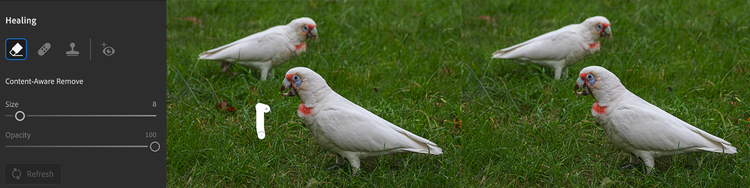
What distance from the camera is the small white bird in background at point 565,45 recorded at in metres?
4.54

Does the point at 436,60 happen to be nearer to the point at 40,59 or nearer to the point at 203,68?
the point at 203,68

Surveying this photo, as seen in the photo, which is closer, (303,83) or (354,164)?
(303,83)

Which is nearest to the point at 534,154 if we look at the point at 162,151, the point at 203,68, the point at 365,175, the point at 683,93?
the point at 365,175

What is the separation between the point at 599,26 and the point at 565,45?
318mm

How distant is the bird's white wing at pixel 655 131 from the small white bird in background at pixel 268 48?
2.67m

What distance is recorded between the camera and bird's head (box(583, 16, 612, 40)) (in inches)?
179

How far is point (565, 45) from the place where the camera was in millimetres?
4602

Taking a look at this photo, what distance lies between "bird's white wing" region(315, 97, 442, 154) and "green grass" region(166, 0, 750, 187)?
→ 177mm

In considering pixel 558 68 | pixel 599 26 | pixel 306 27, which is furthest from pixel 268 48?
pixel 599 26

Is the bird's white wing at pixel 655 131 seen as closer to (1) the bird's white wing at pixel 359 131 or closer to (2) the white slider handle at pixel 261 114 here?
(1) the bird's white wing at pixel 359 131

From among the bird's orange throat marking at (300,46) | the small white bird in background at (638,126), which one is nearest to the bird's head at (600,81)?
the small white bird in background at (638,126)

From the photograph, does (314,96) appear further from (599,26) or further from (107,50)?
(599,26)

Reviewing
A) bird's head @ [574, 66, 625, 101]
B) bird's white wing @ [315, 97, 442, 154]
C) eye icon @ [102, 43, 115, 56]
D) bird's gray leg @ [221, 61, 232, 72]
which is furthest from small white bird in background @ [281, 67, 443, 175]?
bird's gray leg @ [221, 61, 232, 72]

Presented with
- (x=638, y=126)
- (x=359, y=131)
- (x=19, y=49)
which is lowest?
(x=359, y=131)
